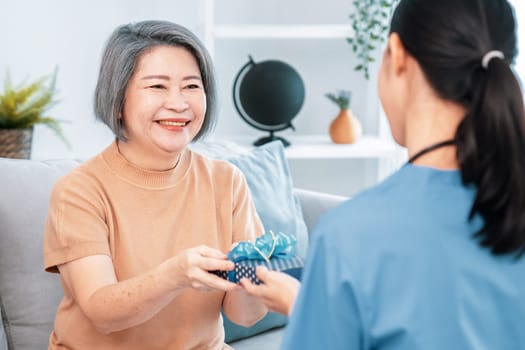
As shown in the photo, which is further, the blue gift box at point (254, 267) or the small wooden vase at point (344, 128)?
the small wooden vase at point (344, 128)

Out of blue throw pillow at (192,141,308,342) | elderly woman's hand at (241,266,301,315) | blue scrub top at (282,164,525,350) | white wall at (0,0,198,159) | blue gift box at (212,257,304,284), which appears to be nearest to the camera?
blue scrub top at (282,164,525,350)

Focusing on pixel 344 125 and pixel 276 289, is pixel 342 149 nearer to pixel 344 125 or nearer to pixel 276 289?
pixel 344 125

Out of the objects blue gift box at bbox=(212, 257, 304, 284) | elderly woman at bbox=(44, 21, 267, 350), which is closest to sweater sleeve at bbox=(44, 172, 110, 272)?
elderly woman at bbox=(44, 21, 267, 350)

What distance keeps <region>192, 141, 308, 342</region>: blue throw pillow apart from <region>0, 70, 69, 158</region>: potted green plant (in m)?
0.84

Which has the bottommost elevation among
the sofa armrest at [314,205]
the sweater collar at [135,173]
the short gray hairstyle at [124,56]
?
the sofa armrest at [314,205]

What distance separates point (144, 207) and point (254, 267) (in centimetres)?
38

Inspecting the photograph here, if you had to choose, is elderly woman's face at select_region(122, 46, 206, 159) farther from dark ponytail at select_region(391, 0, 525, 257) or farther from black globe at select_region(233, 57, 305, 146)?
black globe at select_region(233, 57, 305, 146)

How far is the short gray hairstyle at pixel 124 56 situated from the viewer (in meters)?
1.55

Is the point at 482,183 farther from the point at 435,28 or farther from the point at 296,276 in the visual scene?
the point at 296,276

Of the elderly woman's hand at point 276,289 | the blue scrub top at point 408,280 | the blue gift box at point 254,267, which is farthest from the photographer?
the blue gift box at point 254,267

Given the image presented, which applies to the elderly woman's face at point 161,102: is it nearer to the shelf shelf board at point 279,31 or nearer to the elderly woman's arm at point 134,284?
the elderly woman's arm at point 134,284

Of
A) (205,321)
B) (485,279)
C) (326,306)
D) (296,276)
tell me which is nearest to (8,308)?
(205,321)

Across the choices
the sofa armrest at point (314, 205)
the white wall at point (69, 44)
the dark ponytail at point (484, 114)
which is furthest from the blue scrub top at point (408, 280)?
the white wall at point (69, 44)

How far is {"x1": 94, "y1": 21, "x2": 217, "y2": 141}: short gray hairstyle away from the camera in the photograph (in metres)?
1.55
